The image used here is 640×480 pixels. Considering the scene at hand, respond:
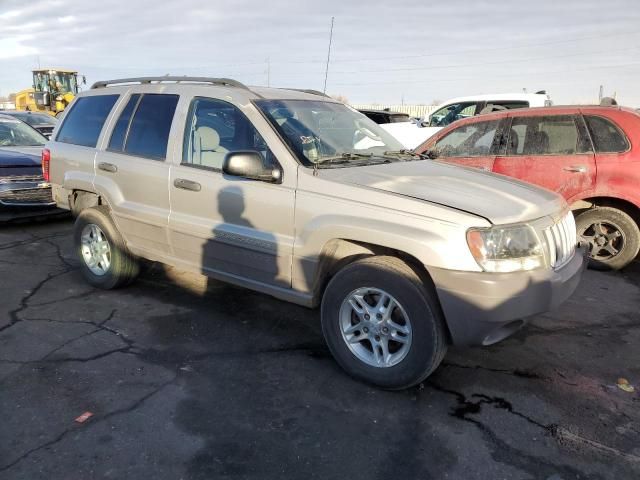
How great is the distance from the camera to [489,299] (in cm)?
294

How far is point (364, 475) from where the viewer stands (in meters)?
2.58

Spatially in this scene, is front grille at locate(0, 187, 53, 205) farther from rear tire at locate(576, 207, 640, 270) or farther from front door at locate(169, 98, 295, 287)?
rear tire at locate(576, 207, 640, 270)

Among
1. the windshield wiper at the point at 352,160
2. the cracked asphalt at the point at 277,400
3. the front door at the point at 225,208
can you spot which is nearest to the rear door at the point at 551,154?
the cracked asphalt at the point at 277,400

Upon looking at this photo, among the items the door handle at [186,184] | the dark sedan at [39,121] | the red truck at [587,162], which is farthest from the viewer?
the dark sedan at [39,121]

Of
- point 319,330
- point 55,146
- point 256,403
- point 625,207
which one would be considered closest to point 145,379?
point 256,403

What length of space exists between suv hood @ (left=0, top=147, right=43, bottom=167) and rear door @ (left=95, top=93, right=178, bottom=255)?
11.7 ft

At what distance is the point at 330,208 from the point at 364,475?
63.1 inches

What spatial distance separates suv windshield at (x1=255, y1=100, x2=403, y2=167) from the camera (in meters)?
3.80

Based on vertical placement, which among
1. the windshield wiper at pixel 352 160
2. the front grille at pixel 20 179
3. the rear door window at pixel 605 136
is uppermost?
the rear door window at pixel 605 136

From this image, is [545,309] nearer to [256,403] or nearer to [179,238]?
[256,403]

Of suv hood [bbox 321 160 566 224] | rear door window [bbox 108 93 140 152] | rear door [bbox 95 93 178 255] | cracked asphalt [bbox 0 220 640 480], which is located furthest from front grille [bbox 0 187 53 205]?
suv hood [bbox 321 160 566 224]

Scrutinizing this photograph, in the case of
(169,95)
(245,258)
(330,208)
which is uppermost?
(169,95)

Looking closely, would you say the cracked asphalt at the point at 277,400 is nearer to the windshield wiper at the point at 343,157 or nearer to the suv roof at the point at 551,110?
the windshield wiper at the point at 343,157

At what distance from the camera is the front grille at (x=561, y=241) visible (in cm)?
A: 327
